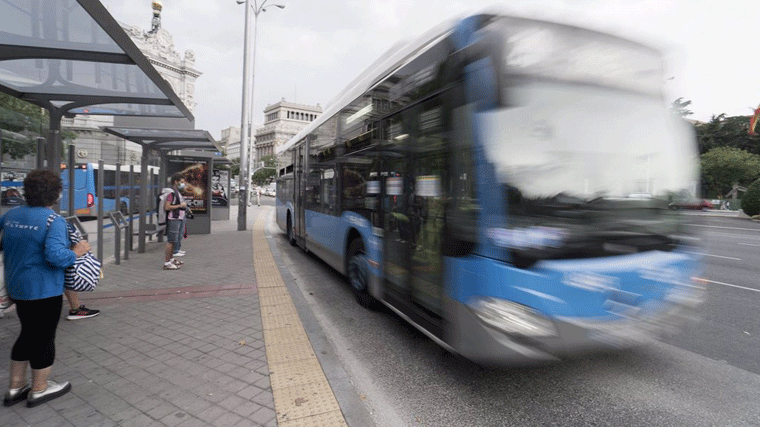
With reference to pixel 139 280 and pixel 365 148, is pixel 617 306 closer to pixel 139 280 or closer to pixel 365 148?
pixel 365 148

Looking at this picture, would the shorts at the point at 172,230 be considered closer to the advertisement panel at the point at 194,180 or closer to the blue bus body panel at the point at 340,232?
the blue bus body panel at the point at 340,232

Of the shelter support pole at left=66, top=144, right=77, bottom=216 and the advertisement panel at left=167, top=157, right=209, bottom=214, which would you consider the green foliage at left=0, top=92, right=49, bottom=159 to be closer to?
the shelter support pole at left=66, top=144, right=77, bottom=216

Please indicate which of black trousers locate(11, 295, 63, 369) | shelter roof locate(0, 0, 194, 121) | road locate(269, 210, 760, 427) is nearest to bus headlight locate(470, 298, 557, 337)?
road locate(269, 210, 760, 427)

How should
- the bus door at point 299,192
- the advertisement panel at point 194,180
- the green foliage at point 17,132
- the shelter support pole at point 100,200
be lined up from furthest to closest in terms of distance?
the advertisement panel at point 194,180
the bus door at point 299,192
the shelter support pole at point 100,200
the green foliage at point 17,132

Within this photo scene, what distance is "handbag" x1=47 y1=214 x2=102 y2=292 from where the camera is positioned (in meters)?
3.03

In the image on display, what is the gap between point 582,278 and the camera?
265cm

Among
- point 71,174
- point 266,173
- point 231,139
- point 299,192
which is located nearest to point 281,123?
point 231,139

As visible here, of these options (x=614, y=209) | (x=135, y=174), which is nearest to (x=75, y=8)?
(x=614, y=209)

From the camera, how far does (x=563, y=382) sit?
11.1 ft

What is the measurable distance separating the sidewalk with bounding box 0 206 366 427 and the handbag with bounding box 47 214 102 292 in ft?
2.63

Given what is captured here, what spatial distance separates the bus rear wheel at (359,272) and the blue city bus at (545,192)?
156cm

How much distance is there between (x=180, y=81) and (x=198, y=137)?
78.3 metres

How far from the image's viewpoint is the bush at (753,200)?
26078mm

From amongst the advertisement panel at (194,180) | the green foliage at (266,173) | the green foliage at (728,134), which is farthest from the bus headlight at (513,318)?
the green foliage at (266,173)
